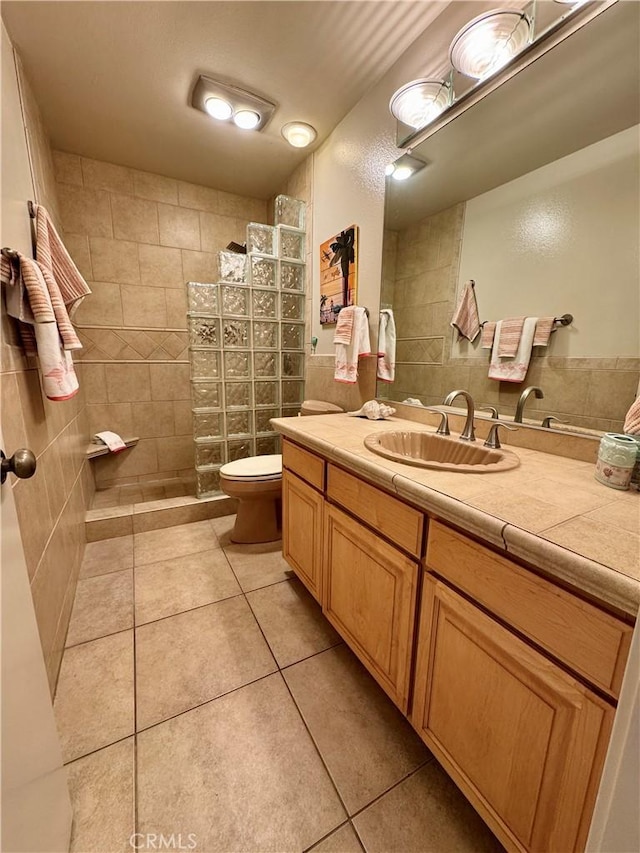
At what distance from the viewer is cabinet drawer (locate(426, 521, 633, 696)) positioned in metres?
0.50

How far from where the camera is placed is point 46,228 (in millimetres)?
1207

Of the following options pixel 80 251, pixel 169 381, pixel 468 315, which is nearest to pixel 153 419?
pixel 169 381

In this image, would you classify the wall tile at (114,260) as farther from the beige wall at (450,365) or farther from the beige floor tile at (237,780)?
the beige floor tile at (237,780)

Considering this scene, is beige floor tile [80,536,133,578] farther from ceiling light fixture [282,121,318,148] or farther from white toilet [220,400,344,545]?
ceiling light fixture [282,121,318,148]

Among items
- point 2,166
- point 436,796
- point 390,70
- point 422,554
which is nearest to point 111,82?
point 2,166

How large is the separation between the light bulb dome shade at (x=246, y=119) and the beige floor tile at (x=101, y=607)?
2.47m

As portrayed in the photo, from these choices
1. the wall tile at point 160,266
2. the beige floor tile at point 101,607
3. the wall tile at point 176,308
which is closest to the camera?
the beige floor tile at point 101,607

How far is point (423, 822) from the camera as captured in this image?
822 mm

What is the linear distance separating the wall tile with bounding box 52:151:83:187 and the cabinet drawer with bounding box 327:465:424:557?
8.80 ft

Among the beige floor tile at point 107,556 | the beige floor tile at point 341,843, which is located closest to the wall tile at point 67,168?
the beige floor tile at point 107,556

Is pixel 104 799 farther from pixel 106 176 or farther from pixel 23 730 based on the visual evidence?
pixel 106 176

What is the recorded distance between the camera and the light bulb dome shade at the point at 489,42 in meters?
1.02

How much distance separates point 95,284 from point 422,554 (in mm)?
2765

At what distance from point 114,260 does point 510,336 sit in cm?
264
